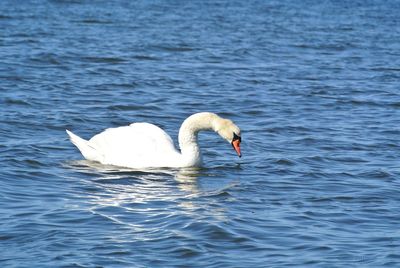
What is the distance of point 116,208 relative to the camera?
10469 mm

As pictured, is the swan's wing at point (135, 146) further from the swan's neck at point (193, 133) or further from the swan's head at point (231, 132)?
the swan's head at point (231, 132)

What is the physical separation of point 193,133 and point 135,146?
718mm

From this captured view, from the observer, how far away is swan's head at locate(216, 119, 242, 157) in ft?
41.0

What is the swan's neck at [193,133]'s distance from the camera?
1276 cm

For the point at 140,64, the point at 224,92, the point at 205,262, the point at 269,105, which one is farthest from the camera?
the point at 140,64

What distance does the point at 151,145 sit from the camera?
41.5ft

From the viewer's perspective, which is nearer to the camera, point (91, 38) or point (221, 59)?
point (221, 59)

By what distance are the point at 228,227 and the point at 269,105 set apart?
306 inches

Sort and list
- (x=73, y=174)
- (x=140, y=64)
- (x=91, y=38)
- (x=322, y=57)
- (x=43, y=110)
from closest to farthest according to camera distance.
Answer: (x=73, y=174) < (x=43, y=110) < (x=140, y=64) < (x=322, y=57) < (x=91, y=38)

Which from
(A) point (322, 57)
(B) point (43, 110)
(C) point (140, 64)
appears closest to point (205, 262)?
(B) point (43, 110)

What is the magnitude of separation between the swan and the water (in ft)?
0.65

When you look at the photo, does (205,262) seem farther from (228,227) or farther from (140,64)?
(140,64)

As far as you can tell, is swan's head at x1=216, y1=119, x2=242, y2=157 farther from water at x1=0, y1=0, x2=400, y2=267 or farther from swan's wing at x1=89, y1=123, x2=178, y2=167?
swan's wing at x1=89, y1=123, x2=178, y2=167

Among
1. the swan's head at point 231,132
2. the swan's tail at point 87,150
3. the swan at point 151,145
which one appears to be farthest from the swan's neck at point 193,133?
the swan's tail at point 87,150
